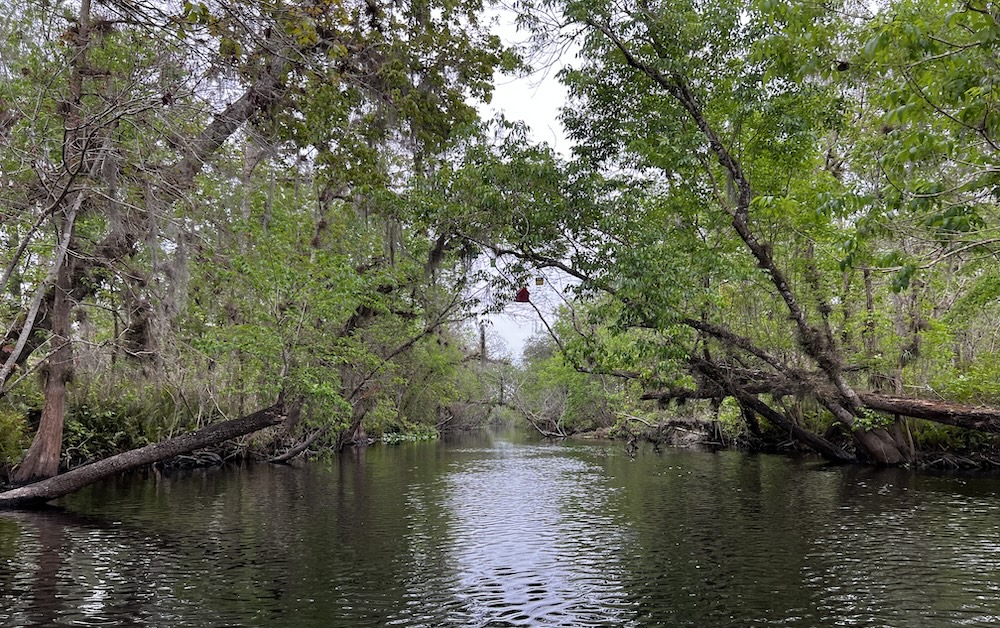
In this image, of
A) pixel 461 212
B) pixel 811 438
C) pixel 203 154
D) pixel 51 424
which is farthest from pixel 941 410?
pixel 51 424

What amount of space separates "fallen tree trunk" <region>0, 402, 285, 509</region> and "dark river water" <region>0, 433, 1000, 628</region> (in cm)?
65

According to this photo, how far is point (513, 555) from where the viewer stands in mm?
10148

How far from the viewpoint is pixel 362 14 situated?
9.62 meters

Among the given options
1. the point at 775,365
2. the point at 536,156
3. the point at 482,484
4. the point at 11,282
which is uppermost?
the point at 536,156

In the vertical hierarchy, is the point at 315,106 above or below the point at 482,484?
above

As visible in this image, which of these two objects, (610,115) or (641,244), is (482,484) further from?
(610,115)

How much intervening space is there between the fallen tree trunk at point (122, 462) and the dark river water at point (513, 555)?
25.7 inches

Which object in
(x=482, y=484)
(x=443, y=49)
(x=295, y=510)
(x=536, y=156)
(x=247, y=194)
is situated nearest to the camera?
(x=443, y=49)

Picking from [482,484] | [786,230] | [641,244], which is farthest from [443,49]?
[482,484]

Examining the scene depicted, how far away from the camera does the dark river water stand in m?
7.27

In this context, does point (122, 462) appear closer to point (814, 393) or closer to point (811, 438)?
point (814, 393)

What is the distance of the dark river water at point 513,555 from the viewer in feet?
23.9

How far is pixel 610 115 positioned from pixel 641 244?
153 inches

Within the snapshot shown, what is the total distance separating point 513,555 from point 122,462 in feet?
28.6
